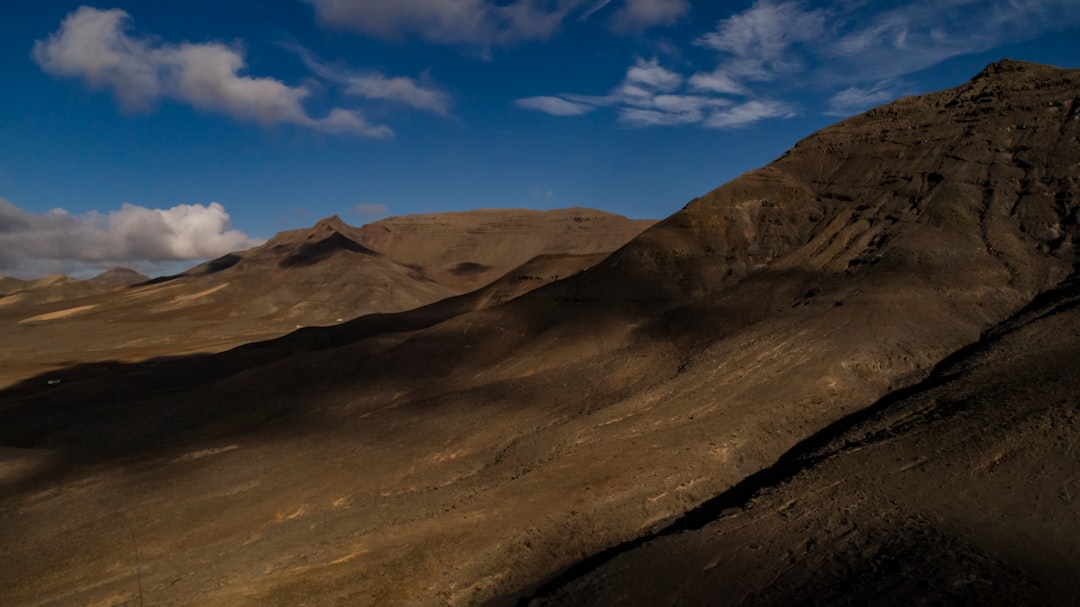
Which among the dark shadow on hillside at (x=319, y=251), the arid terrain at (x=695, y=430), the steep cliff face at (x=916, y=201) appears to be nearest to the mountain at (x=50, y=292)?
the dark shadow on hillside at (x=319, y=251)

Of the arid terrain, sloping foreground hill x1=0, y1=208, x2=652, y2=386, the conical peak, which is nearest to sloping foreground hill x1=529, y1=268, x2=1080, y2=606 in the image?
the arid terrain

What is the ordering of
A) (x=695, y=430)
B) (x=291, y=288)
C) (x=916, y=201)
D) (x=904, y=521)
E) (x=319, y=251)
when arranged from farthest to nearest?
(x=319, y=251) < (x=291, y=288) < (x=916, y=201) < (x=695, y=430) < (x=904, y=521)

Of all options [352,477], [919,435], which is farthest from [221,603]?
[919,435]

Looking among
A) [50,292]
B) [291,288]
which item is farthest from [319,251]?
[50,292]

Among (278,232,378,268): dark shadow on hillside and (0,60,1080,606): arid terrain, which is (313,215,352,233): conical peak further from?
(0,60,1080,606): arid terrain

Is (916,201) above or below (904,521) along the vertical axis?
above

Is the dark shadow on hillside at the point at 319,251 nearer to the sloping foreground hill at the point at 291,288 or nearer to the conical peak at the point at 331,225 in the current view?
the sloping foreground hill at the point at 291,288

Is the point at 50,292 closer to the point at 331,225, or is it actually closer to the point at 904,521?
the point at 331,225

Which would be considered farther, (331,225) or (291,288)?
(331,225)
